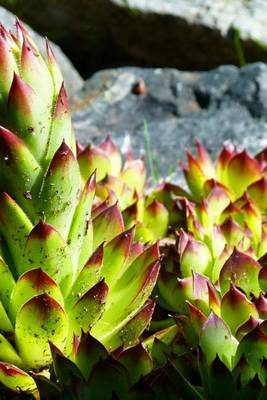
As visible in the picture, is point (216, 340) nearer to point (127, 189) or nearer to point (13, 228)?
point (13, 228)

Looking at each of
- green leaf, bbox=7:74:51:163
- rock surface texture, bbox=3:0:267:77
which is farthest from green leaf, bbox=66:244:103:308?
rock surface texture, bbox=3:0:267:77

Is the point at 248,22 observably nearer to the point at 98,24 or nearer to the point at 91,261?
the point at 98,24

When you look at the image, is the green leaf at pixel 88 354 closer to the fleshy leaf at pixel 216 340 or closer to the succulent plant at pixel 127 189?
the fleshy leaf at pixel 216 340

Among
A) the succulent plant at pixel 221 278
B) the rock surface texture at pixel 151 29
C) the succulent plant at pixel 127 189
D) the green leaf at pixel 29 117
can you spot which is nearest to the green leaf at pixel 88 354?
the succulent plant at pixel 221 278

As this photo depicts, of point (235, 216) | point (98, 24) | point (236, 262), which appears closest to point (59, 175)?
point (236, 262)

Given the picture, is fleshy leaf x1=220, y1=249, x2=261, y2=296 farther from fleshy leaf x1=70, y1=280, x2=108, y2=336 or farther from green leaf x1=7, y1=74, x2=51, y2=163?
green leaf x1=7, y1=74, x2=51, y2=163

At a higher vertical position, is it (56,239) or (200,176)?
(56,239)

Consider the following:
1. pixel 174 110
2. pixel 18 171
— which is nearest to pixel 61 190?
pixel 18 171
